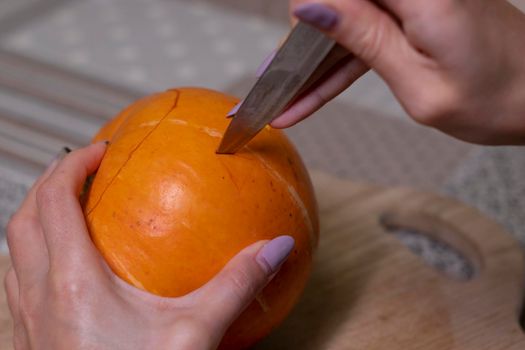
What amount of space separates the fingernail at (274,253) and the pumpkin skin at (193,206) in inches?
1.0

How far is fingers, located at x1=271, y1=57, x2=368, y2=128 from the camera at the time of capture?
101 cm

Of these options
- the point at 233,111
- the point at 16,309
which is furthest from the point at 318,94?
the point at 16,309

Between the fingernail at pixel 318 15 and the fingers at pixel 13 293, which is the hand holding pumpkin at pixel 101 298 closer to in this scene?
the fingers at pixel 13 293

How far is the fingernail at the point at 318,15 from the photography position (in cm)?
77

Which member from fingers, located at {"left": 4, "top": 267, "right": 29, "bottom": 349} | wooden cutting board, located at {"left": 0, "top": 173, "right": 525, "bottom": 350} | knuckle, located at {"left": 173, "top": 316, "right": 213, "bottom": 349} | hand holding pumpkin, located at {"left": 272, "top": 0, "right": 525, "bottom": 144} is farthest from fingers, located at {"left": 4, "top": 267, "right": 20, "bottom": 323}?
hand holding pumpkin, located at {"left": 272, "top": 0, "right": 525, "bottom": 144}

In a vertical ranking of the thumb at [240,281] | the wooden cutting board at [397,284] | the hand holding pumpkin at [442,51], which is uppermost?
the hand holding pumpkin at [442,51]

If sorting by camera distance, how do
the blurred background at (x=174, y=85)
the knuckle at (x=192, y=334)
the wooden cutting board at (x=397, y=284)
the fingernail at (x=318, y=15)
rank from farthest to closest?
the blurred background at (x=174, y=85), the wooden cutting board at (x=397, y=284), the knuckle at (x=192, y=334), the fingernail at (x=318, y=15)

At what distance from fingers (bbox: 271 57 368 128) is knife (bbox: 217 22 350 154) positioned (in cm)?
1

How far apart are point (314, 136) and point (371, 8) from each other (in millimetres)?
994

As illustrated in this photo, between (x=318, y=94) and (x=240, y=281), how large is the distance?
0.24m

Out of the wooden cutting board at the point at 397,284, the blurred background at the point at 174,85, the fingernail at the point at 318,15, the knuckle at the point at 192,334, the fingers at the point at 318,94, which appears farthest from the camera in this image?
the blurred background at the point at 174,85

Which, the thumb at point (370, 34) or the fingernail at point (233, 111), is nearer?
the thumb at point (370, 34)

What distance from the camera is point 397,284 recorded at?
1.29 meters

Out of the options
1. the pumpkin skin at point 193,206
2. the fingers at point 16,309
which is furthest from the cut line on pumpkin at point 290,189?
the fingers at point 16,309
